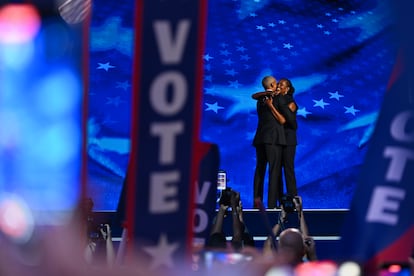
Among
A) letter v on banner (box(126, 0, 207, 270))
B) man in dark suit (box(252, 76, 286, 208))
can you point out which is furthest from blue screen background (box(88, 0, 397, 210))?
letter v on banner (box(126, 0, 207, 270))

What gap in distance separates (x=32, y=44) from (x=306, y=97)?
39.7 feet

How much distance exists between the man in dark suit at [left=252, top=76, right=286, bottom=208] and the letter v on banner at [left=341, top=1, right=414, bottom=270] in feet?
22.9

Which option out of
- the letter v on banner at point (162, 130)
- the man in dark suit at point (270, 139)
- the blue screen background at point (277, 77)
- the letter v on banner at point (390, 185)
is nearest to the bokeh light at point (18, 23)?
the letter v on banner at point (162, 130)

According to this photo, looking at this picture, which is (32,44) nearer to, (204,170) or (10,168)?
(10,168)

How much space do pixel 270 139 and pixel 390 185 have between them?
295 inches

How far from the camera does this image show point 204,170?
3.88m

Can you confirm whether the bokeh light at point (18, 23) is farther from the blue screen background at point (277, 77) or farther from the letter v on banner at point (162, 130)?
the blue screen background at point (277, 77)

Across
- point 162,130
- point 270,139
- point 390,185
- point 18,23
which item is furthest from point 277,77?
point 18,23

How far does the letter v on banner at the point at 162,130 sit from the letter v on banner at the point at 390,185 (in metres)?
0.99

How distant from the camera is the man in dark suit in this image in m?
10.1

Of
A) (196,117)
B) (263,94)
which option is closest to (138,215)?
(196,117)

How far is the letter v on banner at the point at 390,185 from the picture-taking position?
2824 mm

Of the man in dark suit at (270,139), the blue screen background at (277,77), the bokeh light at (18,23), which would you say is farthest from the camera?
the blue screen background at (277,77)

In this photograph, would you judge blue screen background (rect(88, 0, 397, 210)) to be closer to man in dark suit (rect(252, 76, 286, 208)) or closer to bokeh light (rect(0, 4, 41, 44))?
man in dark suit (rect(252, 76, 286, 208))
